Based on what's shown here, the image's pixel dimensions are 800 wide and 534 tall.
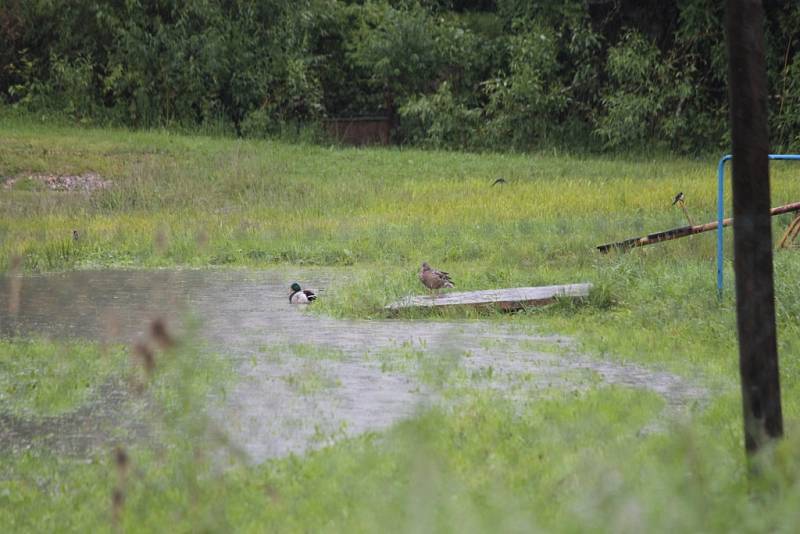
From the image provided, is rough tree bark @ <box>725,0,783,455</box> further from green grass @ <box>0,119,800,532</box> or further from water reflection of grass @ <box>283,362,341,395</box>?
water reflection of grass @ <box>283,362,341,395</box>

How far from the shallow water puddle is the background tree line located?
18069 millimetres

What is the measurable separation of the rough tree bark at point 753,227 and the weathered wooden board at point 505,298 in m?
5.93

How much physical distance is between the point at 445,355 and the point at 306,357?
1.13m

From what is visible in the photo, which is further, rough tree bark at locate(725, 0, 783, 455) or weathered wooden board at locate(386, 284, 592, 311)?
weathered wooden board at locate(386, 284, 592, 311)

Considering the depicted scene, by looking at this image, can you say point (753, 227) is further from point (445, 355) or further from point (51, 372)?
point (51, 372)

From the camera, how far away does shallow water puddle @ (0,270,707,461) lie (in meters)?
7.76

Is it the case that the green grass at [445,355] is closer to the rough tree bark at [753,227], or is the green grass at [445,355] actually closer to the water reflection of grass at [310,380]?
the water reflection of grass at [310,380]

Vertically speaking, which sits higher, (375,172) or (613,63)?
(613,63)

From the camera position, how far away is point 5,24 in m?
34.0

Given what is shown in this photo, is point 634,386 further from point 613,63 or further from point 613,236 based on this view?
point 613,63

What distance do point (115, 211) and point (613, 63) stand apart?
14.2 meters

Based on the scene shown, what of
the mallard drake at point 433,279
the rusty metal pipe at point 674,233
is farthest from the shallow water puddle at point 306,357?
the rusty metal pipe at point 674,233

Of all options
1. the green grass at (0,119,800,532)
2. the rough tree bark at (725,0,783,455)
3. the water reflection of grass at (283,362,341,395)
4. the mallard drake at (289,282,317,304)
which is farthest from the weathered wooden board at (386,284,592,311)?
the rough tree bark at (725,0,783,455)

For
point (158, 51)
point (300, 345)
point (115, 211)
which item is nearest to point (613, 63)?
point (158, 51)
